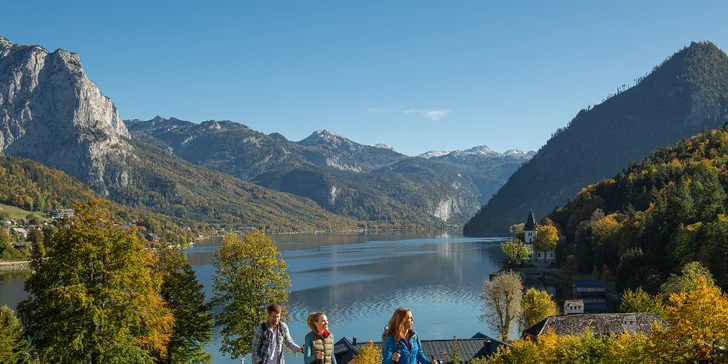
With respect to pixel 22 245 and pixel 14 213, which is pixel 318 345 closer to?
pixel 22 245

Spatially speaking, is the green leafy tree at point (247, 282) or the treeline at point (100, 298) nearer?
the treeline at point (100, 298)

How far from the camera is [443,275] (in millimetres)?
122938

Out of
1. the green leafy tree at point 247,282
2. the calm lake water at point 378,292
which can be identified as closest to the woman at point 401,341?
the green leafy tree at point 247,282

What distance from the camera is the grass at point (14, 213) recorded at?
607 ft

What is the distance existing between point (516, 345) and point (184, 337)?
1930 centimetres

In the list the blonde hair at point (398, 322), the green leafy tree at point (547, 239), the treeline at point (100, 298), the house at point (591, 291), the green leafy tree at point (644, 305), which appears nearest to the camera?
the blonde hair at point (398, 322)

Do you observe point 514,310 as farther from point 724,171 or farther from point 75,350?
point 724,171

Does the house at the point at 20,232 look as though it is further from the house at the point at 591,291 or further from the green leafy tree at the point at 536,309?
the green leafy tree at the point at 536,309

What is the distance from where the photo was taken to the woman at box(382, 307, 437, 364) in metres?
10.2

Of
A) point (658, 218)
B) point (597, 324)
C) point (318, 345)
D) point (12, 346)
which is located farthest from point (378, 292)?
point (318, 345)

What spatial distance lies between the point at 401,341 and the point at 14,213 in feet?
697

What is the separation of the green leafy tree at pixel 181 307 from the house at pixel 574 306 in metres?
45.8

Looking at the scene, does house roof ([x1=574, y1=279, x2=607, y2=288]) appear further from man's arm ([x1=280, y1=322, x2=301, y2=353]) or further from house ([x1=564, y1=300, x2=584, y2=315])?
man's arm ([x1=280, y1=322, x2=301, y2=353])

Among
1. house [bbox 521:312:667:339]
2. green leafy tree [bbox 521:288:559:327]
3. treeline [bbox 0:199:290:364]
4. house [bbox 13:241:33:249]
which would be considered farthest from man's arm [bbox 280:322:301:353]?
house [bbox 13:241:33:249]
